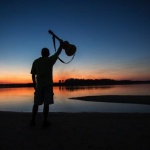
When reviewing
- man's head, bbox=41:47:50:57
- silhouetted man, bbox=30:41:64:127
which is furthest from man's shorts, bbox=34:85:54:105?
man's head, bbox=41:47:50:57
